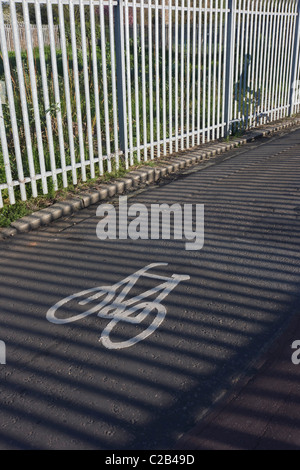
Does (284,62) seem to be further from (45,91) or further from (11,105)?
(11,105)

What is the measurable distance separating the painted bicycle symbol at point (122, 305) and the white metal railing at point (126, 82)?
2.36m

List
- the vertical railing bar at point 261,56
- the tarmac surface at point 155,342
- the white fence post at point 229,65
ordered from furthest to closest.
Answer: the vertical railing bar at point 261,56, the white fence post at point 229,65, the tarmac surface at point 155,342

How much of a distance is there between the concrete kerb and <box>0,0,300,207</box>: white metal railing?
0.30 meters

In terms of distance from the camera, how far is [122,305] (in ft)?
12.5

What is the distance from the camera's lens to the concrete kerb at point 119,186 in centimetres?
Result: 554

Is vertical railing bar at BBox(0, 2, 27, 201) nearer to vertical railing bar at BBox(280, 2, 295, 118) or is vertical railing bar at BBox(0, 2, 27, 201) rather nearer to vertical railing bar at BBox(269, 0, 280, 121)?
vertical railing bar at BBox(269, 0, 280, 121)

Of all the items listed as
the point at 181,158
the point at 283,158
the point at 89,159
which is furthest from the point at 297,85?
the point at 89,159

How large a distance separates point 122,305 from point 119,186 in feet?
10.6

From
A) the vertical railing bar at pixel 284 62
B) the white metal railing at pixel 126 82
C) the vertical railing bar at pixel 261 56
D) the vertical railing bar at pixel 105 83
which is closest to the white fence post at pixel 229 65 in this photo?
the white metal railing at pixel 126 82

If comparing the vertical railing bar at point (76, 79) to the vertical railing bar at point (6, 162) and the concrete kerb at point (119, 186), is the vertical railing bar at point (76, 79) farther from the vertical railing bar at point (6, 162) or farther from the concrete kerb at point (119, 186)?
the vertical railing bar at point (6, 162)

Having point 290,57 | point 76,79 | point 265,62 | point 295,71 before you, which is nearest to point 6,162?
Answer: point 76,79

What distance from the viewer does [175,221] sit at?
5699mm

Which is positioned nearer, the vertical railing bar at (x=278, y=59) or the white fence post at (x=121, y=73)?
the white fence post at (x=121, y=73)

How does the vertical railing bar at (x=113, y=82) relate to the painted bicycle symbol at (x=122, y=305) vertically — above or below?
above
